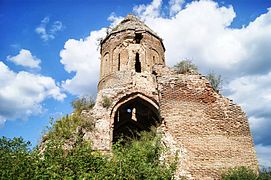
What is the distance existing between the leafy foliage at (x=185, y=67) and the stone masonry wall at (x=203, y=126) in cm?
100

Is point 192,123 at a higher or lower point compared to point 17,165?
higher

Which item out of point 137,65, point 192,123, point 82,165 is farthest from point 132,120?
point 82,165

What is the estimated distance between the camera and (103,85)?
16906mm

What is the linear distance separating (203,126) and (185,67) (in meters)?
3.02

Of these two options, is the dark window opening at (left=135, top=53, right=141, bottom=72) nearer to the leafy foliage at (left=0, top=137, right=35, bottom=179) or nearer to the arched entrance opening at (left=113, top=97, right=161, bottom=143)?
the arched entrance opening at (left=113, top=97, right=161, bottom=143)

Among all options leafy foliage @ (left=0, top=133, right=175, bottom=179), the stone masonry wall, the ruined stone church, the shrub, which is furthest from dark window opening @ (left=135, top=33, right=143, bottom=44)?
leafy foliage @ (left=0, top=133, right=175, bottom=179)

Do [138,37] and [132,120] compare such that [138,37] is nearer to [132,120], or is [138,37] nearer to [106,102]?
[132,120]

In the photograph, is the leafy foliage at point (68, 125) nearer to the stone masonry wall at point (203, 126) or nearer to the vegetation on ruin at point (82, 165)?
the vegetation on ruin at point (82, 165)

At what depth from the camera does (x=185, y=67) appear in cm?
1195

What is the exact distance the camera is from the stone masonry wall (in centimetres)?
927

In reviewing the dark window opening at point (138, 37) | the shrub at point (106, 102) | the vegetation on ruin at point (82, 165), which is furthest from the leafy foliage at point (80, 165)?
the dark window opening at point (138, 37)

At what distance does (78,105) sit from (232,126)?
7103 mm

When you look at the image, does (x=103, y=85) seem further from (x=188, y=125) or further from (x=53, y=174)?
(x=53, y=174)

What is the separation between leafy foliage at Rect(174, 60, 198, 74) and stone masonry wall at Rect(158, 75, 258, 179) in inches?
39.5
